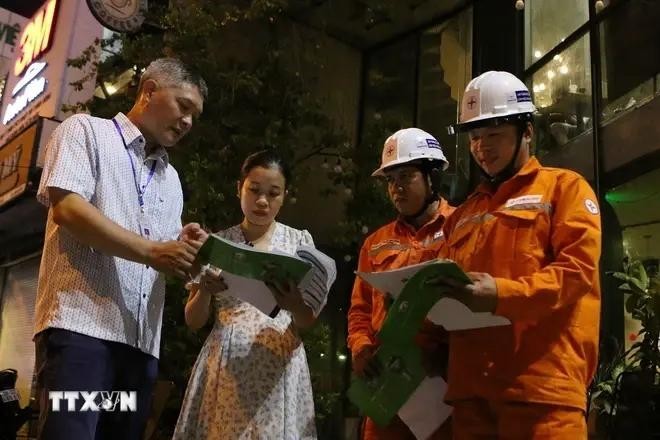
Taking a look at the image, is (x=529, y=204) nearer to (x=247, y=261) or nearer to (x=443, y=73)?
(x=247, y=261)

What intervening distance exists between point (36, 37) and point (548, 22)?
5.94 m

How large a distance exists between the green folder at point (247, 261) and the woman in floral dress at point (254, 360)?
119 millimetres

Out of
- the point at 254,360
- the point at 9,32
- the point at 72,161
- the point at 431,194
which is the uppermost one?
the point at 9,32

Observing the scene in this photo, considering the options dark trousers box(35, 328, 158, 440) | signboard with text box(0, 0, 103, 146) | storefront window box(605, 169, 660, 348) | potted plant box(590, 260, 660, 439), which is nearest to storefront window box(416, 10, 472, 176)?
storefront window box(605, 169, 660, 348)

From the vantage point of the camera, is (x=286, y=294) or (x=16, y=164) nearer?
(x=286, y=294)

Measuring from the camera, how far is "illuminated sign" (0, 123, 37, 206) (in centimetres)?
641

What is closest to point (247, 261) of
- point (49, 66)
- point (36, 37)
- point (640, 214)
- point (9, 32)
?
point (640, 214)

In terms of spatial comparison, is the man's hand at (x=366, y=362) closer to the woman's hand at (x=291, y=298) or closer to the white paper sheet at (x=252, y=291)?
the woman's hand at (x=291, y=298)

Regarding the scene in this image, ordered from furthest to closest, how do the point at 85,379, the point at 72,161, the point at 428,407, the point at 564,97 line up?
1. the point at 564,97
2. the point at 428,407
3. the point at 72,161
4. the point at 85,379

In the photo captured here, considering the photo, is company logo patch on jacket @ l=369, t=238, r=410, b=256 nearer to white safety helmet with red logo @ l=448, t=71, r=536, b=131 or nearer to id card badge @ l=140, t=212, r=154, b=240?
white safety helmet with red logo @ l=448, t=71, r=536, b=131

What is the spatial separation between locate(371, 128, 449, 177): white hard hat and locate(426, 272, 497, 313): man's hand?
42.1 inches

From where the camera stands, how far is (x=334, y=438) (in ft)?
20.8

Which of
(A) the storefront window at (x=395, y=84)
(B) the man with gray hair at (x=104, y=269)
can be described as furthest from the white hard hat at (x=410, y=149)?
(A) the storefront window at (x=395, y=84)

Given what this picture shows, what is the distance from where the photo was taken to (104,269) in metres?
1.73
